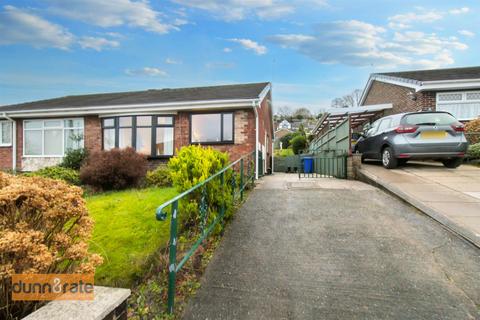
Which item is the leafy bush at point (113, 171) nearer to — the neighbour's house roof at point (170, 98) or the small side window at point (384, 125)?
the neighbour's house roof at point (170, 98)

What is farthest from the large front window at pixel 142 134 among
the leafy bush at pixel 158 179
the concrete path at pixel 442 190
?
the concrete path at pixel 442 190

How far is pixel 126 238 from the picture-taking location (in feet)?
12.6

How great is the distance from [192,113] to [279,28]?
696cm

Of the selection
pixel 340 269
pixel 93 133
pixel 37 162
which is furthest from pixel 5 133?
pixel 340 269

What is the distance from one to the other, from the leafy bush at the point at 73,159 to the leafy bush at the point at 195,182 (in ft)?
28.1

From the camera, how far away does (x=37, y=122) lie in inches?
455

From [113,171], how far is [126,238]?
4534 mm

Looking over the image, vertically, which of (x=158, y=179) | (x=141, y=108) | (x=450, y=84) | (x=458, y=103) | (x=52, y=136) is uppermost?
(x=450, y=84)

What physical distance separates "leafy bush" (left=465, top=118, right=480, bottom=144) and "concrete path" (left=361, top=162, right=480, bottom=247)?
8.65 ft

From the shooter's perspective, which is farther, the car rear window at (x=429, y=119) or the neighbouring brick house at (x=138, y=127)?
the neighbouring brick house at (x=138, y=127)

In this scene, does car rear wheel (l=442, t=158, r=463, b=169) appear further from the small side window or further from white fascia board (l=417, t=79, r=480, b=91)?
white fascia board (l=417, t=79, r=480, b=91)

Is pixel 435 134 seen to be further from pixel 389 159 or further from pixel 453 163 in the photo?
pixel 453 163

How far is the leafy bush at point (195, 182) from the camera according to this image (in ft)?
11.6

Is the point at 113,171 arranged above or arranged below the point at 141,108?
below
